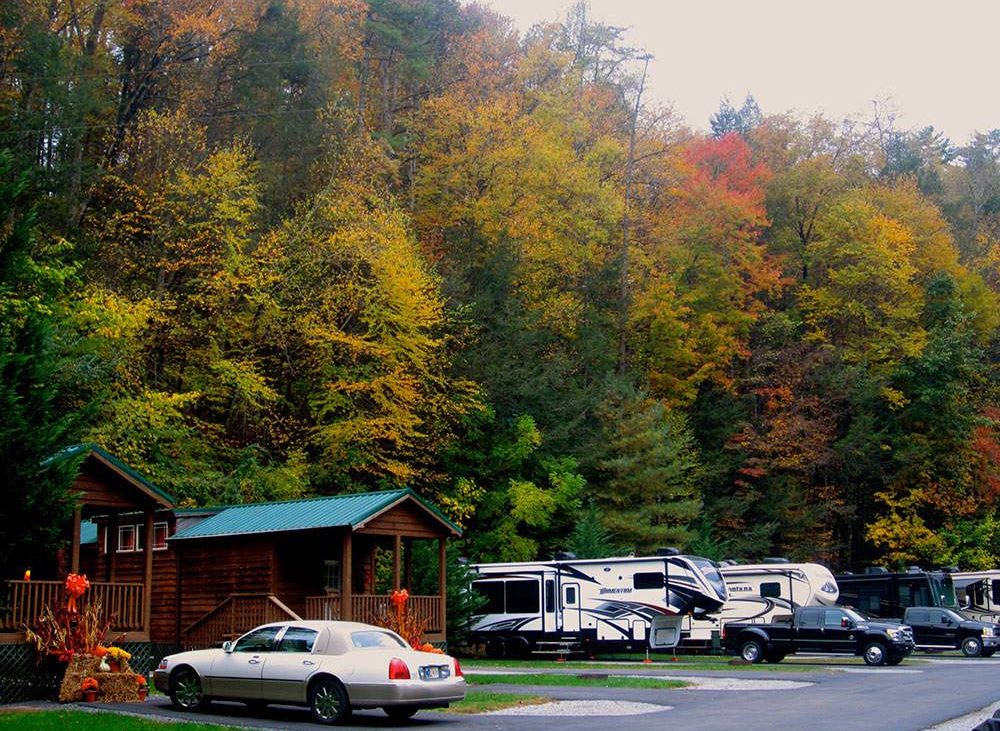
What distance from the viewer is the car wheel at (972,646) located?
36875 mm

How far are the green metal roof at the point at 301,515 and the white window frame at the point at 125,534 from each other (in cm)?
104

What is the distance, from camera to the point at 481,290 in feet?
153

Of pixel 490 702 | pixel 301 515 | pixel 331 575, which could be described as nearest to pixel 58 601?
pixel 301 515

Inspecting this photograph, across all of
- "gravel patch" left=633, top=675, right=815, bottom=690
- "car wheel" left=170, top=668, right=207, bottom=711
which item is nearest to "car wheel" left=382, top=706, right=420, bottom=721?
"car wheel" left=170, top=668, right=207, bottom=711

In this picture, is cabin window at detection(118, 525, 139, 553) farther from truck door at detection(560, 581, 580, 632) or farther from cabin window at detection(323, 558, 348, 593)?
truck door at detection(560, 581, 580, 632)

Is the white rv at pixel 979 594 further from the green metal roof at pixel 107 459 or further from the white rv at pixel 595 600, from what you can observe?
the green metal roof at pixel 107 459

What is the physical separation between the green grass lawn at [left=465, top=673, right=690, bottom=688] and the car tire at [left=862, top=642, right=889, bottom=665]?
858cm

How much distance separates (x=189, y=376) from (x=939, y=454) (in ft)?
114

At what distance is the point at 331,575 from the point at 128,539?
498 centimetres

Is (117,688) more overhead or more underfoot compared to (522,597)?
more underfoot

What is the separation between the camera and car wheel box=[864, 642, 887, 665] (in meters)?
31.6

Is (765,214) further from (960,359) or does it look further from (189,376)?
(189,376)

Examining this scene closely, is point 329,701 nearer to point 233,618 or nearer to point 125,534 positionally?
point 233,618

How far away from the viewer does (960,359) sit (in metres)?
54.6
